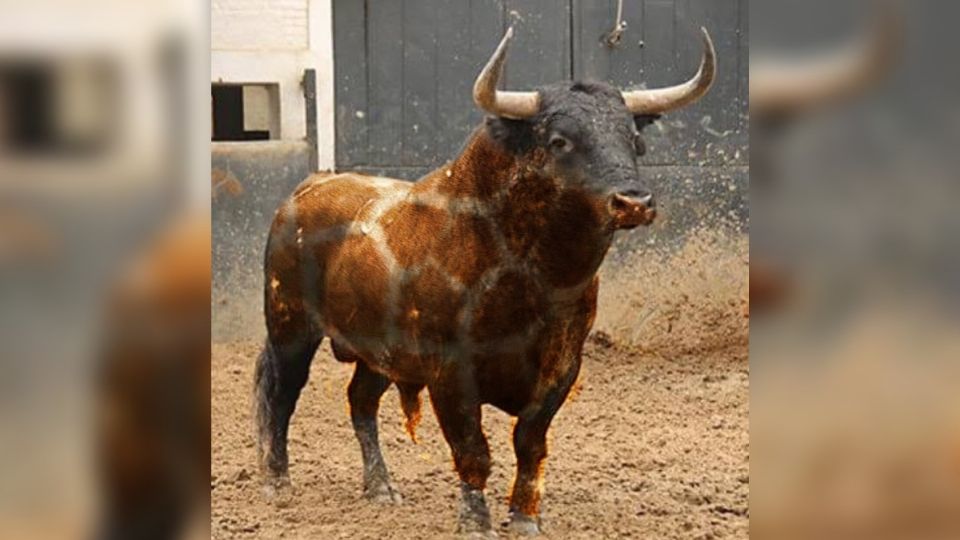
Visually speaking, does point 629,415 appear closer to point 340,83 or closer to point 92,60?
point 340,83

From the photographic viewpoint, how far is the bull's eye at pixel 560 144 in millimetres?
3129

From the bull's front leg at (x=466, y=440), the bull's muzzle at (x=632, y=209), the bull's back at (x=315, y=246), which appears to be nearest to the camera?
the bull's muzzle at (x=632, y=209)

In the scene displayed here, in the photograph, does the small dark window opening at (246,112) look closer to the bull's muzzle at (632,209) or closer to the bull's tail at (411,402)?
the bull's tail at (411,402)

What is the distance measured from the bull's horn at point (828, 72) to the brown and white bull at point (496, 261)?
182 cm

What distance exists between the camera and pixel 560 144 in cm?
314

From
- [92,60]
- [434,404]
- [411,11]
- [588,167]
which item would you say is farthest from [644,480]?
[92,60]

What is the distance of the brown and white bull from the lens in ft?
10.3

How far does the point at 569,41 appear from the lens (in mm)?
4762

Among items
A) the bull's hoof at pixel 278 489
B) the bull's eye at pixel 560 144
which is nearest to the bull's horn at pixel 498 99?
the bull's eye at pixel 560 144

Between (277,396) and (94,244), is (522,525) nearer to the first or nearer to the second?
(277,396)

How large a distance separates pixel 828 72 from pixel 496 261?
2236mm

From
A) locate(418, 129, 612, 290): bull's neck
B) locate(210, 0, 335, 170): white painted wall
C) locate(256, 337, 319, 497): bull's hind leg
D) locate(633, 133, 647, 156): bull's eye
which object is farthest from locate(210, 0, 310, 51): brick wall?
locate(633, 133, 647, 156): bull's eye

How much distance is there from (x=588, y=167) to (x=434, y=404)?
0.74 m

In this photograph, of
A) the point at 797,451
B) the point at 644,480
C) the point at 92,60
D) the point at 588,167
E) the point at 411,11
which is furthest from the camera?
the point at 411,11
